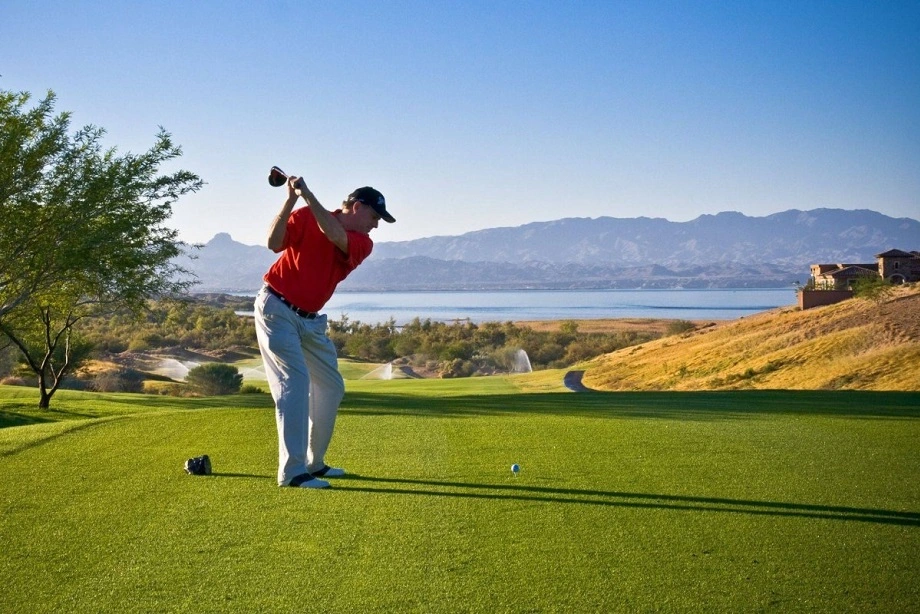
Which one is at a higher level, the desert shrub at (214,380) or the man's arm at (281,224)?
the man's arm at (281,224)

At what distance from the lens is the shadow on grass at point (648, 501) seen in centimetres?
567

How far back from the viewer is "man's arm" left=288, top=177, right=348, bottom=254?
6500mm

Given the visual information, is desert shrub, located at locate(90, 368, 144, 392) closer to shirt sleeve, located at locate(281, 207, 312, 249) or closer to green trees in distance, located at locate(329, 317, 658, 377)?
green trees in distance, located at locate(329, 317, 658, 377)

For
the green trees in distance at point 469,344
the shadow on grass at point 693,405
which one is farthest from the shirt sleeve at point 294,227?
the green trees in distance at point 469,344

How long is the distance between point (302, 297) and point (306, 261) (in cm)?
27

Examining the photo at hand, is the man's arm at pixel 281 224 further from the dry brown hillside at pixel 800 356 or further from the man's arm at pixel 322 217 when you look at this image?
the dry brown hillside at pixel 800 356

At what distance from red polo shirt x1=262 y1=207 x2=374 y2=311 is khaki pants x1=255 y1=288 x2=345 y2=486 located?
125 millimetres

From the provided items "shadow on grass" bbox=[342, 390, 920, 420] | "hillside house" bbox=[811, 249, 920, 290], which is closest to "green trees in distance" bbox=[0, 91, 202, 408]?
"shadow on grass" bbox=[342, 390, 920, 420]

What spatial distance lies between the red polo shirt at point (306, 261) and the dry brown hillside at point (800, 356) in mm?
21735

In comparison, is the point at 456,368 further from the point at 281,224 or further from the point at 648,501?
the point at 648,501

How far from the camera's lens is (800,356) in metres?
31.6

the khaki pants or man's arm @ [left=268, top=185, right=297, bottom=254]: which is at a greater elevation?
man's arm @ [left=268, top=185, right=297, bottom=254]

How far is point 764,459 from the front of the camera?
7.62 m

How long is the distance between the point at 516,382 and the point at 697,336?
13.1 meters
